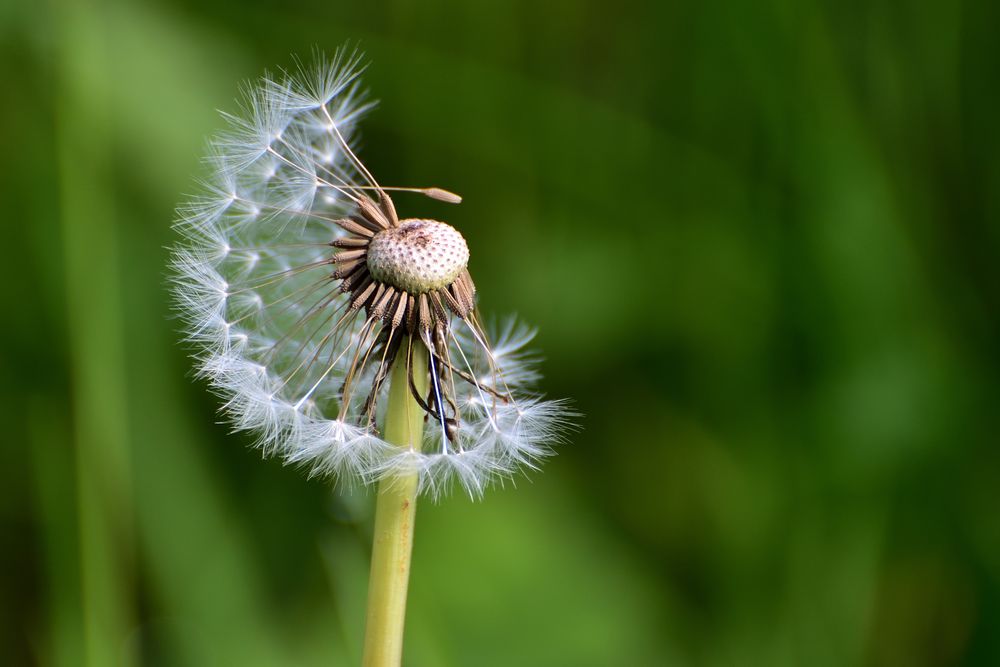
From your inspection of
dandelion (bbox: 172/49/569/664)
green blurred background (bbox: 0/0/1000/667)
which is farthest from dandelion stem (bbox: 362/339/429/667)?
green blurred background (bbox: 0/0/1000/667)

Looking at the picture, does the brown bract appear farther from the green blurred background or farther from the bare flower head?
the green blurred background

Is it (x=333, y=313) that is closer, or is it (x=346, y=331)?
(x=333, y=313)

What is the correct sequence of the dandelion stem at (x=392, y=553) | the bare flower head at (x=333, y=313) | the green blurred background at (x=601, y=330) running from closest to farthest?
1. the dandelion stem at (x=392, y=553)
2. the bare flower head at (x=333, y=313)
3. the green blurred background at (x=601, y=330)

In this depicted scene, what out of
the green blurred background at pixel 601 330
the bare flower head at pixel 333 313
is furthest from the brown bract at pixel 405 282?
the green blurred background at pixel 601 330

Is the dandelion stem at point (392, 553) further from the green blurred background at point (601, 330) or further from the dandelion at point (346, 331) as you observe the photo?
the green blurred background at point (601, 330)

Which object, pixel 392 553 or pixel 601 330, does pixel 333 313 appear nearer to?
pixel 392 553

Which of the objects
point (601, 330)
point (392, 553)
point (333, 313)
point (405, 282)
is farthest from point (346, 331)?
point (601, 330)
